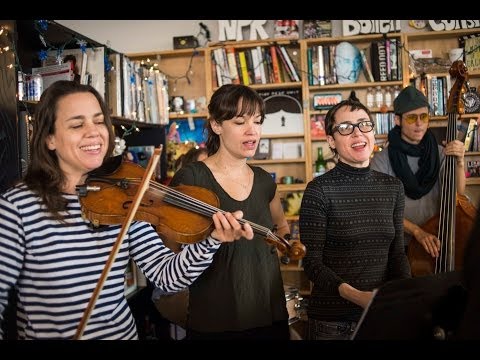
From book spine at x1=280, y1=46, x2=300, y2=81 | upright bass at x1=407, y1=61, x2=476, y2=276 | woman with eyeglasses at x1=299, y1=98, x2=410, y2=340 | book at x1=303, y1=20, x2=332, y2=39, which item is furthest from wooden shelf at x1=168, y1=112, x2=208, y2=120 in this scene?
woman with eyeglasses at x1=299, y1=98, x2=410, y2=340

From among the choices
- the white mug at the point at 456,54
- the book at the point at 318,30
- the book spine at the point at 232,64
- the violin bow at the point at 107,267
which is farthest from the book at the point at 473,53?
the violin bow at the point at 107,267

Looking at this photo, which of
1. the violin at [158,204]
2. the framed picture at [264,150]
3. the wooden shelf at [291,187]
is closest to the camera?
the violin at [158,204]

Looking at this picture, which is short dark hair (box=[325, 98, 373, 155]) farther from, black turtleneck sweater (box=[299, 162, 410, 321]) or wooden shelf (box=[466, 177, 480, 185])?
wooden shelf (box=[466, 177, 480, 185])

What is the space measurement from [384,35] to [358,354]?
3.36m

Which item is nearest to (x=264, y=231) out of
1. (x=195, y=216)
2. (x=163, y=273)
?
(x=195, y=216)

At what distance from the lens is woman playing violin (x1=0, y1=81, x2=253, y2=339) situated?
109 cm

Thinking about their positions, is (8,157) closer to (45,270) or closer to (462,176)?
(45,270)

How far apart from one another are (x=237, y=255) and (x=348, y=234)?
38 centimetres

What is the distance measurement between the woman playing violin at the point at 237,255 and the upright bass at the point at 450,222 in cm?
73

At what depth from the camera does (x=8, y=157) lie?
174cm

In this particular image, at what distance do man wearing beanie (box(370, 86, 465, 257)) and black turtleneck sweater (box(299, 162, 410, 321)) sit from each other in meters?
0.63

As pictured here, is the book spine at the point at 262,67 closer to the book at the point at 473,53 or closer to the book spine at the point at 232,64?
the book spine at the point at 232,64

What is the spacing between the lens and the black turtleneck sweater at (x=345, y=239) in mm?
1525

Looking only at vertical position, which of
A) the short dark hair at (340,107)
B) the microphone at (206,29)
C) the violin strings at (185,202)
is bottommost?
the violin strings at (185,202)
